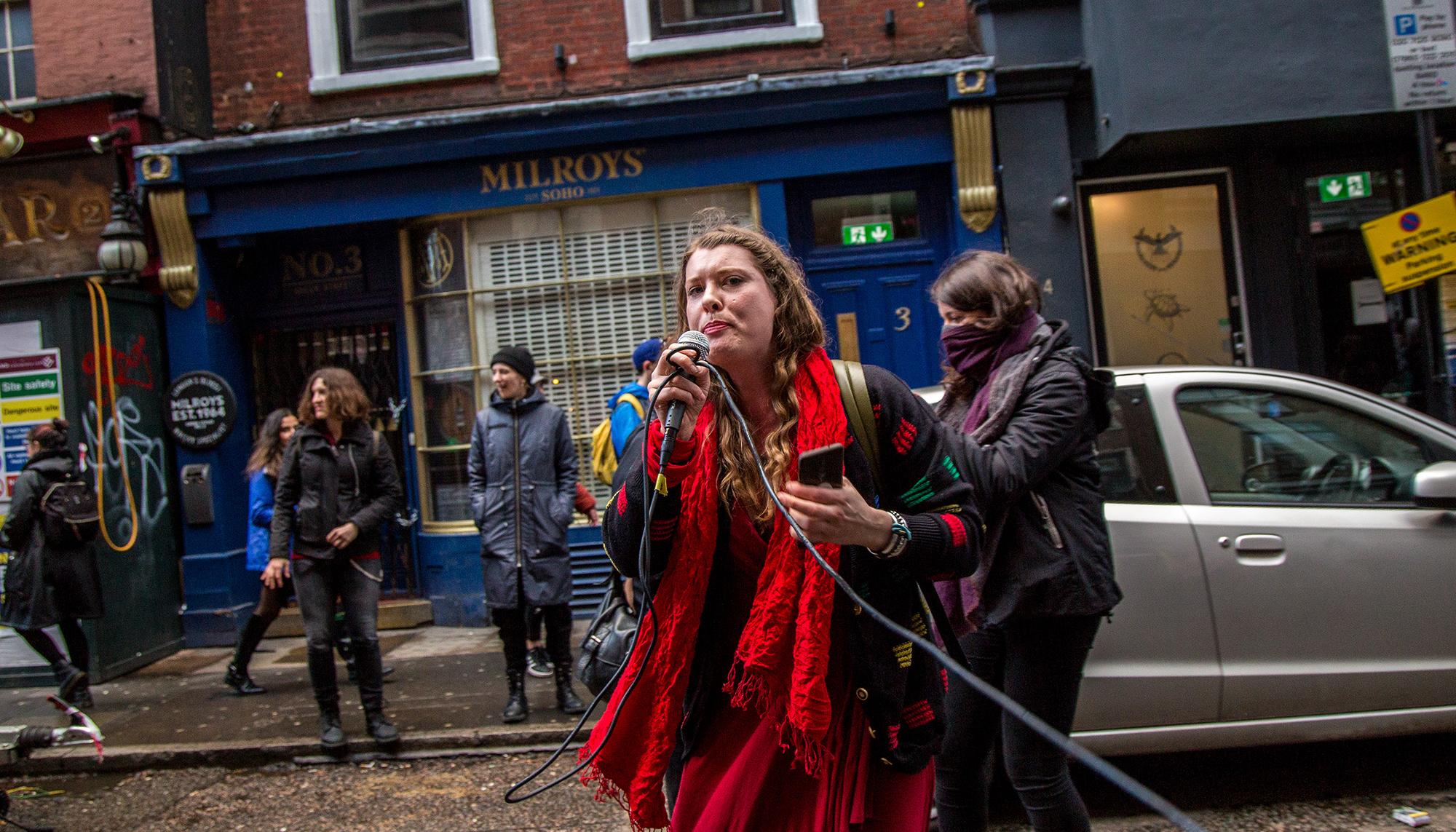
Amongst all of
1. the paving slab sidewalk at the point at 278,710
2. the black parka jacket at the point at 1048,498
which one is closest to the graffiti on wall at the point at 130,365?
the paving slab sidewalk at the point at 278,710

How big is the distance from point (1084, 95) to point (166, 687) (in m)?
7.89

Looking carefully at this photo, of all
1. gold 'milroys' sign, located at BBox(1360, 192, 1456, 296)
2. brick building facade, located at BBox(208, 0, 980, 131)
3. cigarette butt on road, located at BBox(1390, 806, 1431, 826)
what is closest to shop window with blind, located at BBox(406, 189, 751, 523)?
brick building facade, located at BBox(208, 0, 980, 131)

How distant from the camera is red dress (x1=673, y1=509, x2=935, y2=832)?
2.12m

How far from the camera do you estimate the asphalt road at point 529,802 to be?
4.09 m

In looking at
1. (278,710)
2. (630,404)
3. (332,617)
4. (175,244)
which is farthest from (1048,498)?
(175,244)

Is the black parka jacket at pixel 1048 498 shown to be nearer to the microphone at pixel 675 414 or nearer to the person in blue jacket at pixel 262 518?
the microphone at pixel 675 414

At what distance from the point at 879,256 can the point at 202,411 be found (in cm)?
555

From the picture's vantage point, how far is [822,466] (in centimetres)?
177

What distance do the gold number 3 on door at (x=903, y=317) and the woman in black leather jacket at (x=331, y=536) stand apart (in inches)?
171

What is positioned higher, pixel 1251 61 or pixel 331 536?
pixel 1251 61

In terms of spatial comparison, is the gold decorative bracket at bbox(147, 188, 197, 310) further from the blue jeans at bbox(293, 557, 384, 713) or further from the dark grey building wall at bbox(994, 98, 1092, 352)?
the dark grey building wall at bbox(994, 98, 1092, 352)

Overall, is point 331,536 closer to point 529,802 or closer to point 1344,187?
point 529,802

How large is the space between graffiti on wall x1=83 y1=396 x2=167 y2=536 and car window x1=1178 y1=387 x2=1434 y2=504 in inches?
292

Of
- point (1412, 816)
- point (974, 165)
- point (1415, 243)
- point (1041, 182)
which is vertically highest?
point (974, 165)
